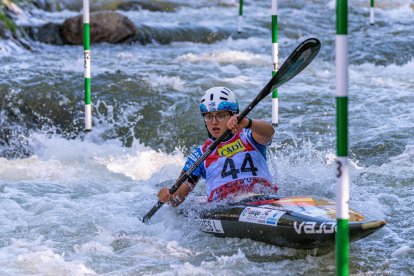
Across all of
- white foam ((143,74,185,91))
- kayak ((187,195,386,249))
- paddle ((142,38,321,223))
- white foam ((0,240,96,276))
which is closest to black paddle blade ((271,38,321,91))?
paddle ((142,38,321,223))

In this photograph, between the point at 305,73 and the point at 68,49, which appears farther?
the point at 68,49

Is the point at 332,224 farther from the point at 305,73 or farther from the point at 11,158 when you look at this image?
the point at 305,73

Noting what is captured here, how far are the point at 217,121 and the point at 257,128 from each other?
32 centimetres

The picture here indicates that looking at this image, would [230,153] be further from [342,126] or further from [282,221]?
[342,126]

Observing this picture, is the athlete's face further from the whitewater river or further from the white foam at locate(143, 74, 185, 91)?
the white foam at locate(143, 74, 185, 91)

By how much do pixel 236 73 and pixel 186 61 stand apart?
1.03m

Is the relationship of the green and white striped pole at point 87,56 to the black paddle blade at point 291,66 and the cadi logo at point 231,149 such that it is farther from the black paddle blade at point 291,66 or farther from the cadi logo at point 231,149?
the black paddle blade at point 291,66

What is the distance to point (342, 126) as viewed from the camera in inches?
125

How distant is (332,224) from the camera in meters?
4.29

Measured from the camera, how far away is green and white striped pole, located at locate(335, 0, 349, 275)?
3150 millimetres

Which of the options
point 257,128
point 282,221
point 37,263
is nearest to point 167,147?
point 257,128

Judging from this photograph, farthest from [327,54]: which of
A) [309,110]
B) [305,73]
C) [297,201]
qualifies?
[297,201]

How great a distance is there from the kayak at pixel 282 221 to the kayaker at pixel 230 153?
0.51ft

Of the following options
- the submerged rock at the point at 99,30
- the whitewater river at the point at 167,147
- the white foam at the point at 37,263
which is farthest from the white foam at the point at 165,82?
the white foam at the point at 37,263
